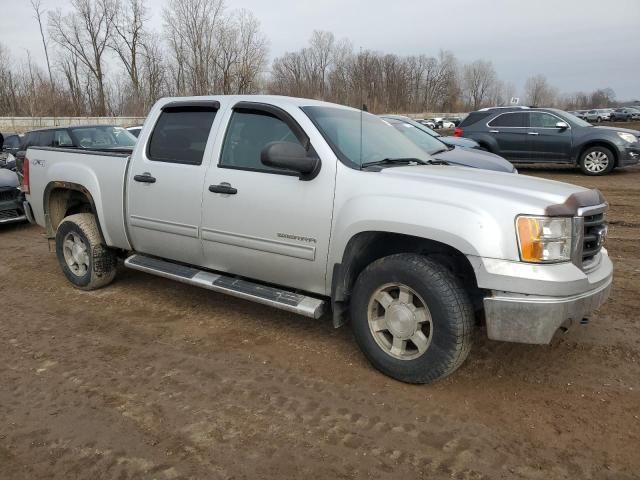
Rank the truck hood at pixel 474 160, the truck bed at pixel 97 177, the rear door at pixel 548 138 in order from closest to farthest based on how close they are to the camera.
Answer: the truck bed at pixel 97 177
the truck hood at pixel 474 160
the rear door at pixel 548 138

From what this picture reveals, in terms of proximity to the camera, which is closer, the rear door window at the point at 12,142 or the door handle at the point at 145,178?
the door handle at the point at 145,178

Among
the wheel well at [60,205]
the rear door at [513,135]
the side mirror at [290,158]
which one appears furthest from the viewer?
the rear door at [513,135]

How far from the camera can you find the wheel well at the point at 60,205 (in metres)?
5.76

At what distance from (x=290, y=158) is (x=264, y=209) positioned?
508 mm

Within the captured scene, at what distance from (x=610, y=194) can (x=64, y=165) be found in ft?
32.2

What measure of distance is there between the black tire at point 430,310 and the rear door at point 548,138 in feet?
38.4

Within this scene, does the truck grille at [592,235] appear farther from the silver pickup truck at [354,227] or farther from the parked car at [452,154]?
the parked car at [452,154]

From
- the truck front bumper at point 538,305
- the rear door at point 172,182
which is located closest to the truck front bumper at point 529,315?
the truck front bumper at point 538,305

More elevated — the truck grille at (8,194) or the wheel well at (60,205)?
the wheel well at (60,205)

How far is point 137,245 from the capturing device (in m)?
4.98

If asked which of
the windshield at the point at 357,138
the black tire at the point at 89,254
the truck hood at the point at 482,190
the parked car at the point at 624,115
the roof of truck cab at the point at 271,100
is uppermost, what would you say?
the parked car at the point at 624,115

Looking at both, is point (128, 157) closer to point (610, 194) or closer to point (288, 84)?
point (610, 194)

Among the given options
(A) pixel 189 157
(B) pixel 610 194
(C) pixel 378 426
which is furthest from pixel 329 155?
(B) pixel 610 194

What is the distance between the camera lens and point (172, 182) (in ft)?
14.7
